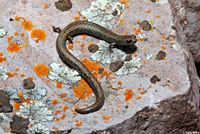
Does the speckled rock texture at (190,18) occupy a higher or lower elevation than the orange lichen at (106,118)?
higher

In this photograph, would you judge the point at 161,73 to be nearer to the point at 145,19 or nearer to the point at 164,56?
the point at 164,56

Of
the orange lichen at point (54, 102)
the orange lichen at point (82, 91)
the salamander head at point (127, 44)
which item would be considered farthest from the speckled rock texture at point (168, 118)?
the salamander head at point (127, 44)

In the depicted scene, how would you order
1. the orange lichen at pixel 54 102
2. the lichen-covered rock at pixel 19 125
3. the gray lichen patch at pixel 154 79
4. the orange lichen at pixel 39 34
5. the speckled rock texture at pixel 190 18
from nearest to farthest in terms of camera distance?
the lichen-covered rock at pixel 19 125, the orange lichen at pixel 54 102, the gray lichen patch at pixel 154 79, the orange lichen at pixel 39 34, the speckled rock texture at pixel 190 18

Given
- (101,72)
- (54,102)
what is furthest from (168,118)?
(54,102)

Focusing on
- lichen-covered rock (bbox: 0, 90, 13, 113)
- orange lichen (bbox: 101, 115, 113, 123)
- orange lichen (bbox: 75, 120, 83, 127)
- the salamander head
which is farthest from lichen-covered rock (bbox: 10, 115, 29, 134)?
the salamander head

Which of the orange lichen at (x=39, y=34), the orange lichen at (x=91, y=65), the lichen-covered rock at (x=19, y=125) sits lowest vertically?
the lichen-covered rock at (x=19, y=125)

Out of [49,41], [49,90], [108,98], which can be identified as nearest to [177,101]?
[108,98]

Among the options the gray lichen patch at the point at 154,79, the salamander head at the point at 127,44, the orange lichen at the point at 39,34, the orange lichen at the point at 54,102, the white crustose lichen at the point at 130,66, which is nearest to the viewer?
the orange lichen at the point at 54,102

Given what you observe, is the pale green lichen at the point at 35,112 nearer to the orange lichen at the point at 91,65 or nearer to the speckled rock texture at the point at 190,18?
the orange lichen at the point at 91,65

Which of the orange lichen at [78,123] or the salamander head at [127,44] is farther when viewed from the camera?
the salamander head at [127,44]
